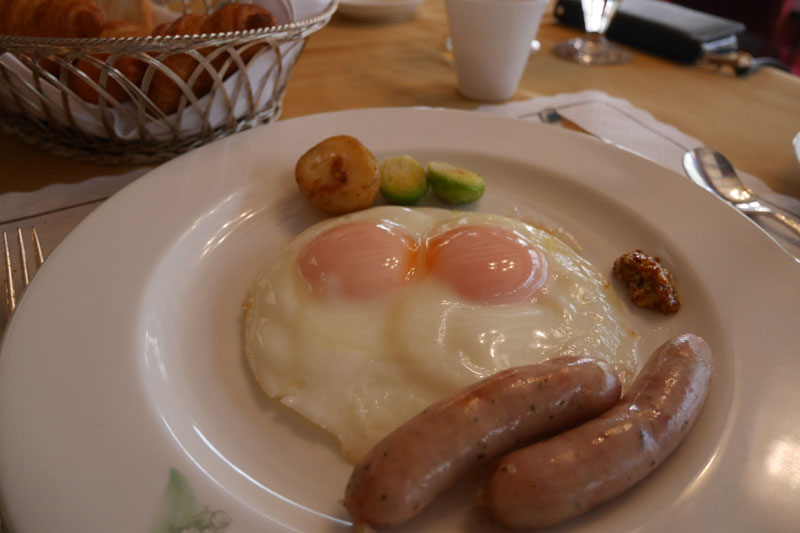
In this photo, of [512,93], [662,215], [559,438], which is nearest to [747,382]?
[559,438]

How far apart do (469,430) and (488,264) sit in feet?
2.00

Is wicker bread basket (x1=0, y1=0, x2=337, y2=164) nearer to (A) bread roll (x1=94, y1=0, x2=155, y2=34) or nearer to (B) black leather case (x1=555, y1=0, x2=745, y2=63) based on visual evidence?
(A) bread roll (x1=94, y1=0, x2=155, y2=34)

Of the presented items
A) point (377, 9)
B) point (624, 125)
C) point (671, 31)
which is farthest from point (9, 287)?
point (671, 31)

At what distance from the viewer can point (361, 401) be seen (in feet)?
4.09

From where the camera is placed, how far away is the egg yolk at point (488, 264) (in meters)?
1.45

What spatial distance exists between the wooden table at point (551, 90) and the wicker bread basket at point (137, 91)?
0.12 m

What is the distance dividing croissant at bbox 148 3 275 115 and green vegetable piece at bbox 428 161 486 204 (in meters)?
0.85

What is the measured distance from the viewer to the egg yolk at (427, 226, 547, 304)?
1446 mm

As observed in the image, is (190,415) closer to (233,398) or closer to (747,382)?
(233,398)

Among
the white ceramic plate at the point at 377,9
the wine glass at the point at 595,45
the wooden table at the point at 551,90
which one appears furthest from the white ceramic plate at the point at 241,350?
the white ceramic plate at the point at 377,9

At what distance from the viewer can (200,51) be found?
1.86 m

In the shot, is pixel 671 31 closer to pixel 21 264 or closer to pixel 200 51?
pixel 200 51

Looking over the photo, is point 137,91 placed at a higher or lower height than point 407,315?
higher

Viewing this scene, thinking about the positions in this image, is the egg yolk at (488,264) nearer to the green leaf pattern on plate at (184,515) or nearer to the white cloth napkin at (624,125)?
the green leaf pattern on plate at (184,515)
